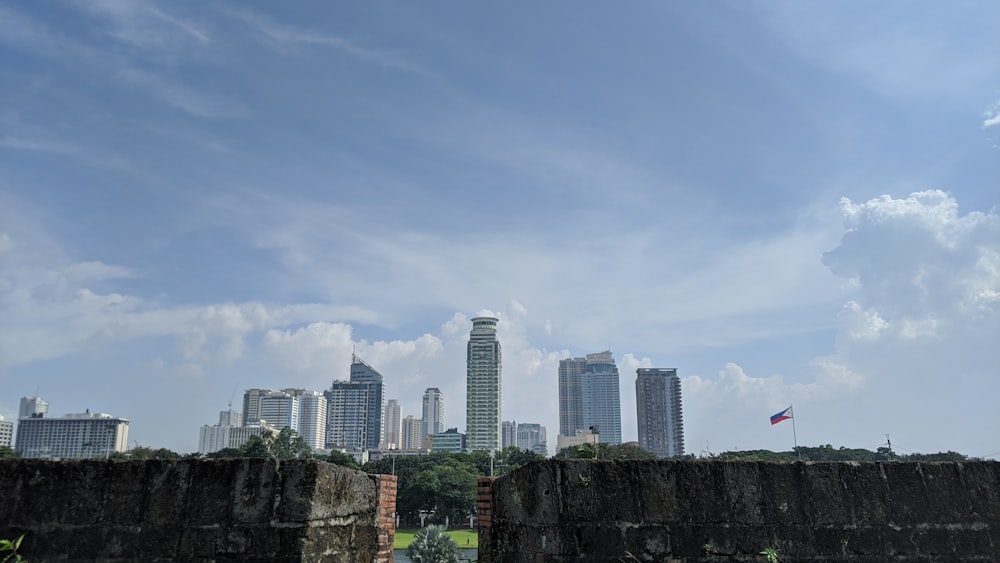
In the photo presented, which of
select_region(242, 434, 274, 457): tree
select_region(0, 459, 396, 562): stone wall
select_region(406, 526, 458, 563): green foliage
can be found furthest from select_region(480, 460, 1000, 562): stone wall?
select_region(242, 434, 274, 457): tree

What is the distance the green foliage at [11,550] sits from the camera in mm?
4102

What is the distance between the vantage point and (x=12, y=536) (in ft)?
13.8

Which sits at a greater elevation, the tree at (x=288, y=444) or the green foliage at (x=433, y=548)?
the tree at (x=288, y=444)

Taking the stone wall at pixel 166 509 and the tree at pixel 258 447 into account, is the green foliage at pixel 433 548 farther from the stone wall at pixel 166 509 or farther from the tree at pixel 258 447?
the tree at pixel 258 447

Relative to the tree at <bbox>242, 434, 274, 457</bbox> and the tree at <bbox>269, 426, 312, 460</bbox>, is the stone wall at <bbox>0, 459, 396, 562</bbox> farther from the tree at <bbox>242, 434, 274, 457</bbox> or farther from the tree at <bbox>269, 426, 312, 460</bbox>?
the tree at <bbox>269, 426, 312, 460</bbox>

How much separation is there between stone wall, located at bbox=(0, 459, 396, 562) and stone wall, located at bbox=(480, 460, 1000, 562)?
1.57 metres

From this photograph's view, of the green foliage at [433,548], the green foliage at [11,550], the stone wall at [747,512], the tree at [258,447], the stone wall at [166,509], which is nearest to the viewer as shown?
the green foliage at [11,550]

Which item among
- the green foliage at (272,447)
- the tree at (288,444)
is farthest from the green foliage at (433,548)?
the tree at (288,444)

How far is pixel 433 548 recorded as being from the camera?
9.13 meters

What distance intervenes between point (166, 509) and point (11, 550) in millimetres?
971

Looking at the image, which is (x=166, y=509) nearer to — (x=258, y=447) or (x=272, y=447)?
(x=258, y=447)

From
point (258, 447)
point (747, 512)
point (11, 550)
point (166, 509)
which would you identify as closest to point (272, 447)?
point (258, 447)

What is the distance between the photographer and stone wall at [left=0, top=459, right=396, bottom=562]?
4.23 m

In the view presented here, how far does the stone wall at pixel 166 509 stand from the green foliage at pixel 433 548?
4.97m
